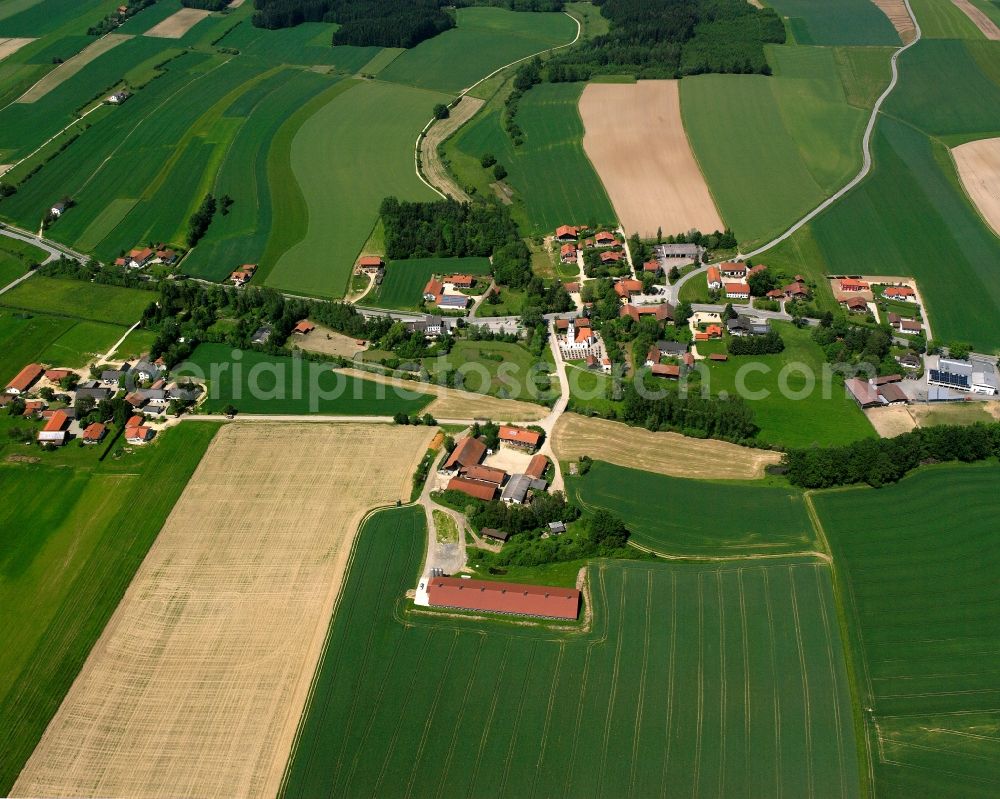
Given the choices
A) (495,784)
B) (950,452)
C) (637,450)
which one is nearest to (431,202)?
(637,450)

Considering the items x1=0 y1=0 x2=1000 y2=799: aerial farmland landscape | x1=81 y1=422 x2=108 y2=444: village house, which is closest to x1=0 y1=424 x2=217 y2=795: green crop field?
x1=0 y1=0 x2=1000 y2=799: aerial farmland landscape

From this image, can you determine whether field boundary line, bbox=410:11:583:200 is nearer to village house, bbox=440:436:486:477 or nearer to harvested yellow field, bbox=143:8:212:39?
village house, bbox=440:436:486:477

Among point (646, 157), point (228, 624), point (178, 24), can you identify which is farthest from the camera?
point (178, 24)

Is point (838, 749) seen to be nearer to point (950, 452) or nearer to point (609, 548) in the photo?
point (609, 548)

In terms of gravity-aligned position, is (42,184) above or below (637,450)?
above

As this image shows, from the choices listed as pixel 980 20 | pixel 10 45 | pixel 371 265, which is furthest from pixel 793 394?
pixel 10 45

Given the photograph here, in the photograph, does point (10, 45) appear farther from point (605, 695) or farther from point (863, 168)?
point (605, 695)
